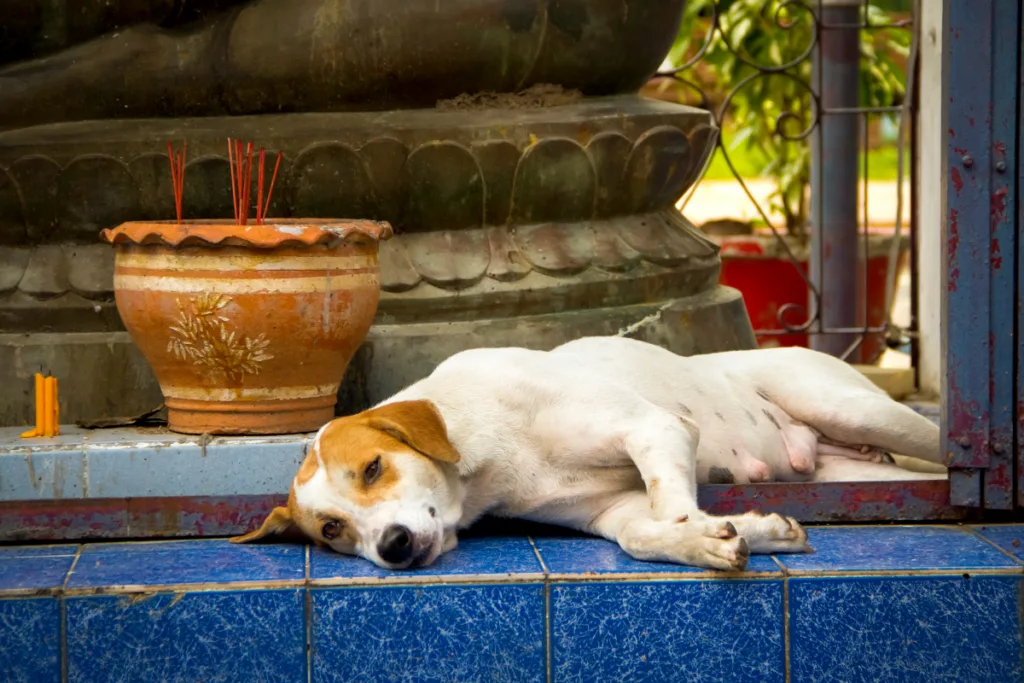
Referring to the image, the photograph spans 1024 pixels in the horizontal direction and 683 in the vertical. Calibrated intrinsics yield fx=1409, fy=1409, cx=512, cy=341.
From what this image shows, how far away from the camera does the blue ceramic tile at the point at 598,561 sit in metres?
3.10

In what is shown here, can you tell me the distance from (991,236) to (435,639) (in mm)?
1601

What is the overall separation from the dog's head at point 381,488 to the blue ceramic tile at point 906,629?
2.69 ft

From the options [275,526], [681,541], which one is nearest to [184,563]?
[275,526]

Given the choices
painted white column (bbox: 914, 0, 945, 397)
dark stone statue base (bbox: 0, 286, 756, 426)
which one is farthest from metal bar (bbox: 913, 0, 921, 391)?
dark stone statue base (bbox: 0, 286, 756, 426)

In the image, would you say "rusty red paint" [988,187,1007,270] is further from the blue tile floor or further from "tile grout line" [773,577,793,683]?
"tile grout line" [773,577,793,683]

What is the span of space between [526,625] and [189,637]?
2.37 feet

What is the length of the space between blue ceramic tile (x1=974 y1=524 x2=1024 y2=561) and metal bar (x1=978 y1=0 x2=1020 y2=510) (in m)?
0.06

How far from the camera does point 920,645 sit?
308 centimetres

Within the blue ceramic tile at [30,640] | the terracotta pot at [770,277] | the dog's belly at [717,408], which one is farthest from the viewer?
the terracotta pot at [770,277]

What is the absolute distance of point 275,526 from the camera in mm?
3314

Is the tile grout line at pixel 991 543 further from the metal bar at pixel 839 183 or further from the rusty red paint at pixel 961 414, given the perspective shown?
the metal bar at pixel 839 183

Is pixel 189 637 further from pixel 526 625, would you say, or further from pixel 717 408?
pixel 717 408

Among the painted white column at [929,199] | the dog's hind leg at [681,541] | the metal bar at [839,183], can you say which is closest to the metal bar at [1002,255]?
the dog's hind leg at [681,541]

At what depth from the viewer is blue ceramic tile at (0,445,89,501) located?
11.7ft
